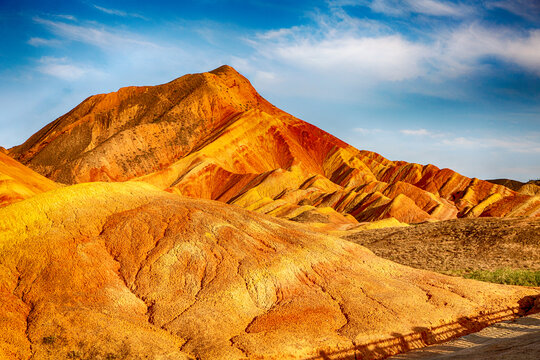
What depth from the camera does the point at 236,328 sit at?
51.0 ft

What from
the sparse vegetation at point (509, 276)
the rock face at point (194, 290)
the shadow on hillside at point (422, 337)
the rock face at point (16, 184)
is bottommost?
the shadow on hillside at point (422, 337)

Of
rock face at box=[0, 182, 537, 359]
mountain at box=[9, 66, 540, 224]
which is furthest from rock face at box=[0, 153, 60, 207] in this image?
mountain at box=[9, 66, 540, 224]

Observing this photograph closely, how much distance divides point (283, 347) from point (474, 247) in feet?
96.4

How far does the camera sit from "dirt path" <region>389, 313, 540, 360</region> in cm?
1211

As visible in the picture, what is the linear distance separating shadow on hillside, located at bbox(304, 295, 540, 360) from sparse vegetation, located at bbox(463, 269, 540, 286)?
6.27 metres

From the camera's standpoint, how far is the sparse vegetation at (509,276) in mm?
26345

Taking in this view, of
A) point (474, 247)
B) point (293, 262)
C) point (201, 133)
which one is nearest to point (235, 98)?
point (201, 133)

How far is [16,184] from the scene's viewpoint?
138ft

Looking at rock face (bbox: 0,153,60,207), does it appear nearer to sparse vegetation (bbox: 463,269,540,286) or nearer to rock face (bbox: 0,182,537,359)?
rock face (bbox: 0,182,537,359)

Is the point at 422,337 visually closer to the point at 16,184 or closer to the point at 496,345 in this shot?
the point at 496,345

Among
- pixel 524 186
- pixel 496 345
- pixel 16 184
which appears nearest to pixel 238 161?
pixel 16 184

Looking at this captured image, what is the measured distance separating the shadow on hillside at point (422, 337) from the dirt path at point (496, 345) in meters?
0.35

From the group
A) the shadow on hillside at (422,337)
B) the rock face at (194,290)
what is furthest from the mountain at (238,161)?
the shadow on hillside at (422,337)

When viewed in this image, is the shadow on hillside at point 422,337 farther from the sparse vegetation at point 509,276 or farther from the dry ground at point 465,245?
the dry ground at point 465,245
